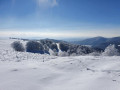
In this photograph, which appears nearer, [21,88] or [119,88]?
[21,88]

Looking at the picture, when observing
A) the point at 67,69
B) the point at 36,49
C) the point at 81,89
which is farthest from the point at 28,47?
the point at 81,89

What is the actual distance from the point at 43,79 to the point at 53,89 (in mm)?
1760

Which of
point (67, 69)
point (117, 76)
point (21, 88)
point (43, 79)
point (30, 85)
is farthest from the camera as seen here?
point (67, 69)

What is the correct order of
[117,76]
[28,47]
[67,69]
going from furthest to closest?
1. [28,47]
2. [67,69]
3. [117,76]

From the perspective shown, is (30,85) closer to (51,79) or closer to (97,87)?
(51,79)

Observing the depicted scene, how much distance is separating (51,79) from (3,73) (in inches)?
138

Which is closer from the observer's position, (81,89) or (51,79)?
(81,89)

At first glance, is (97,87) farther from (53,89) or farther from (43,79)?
(43,79)

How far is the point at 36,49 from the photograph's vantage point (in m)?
74.2

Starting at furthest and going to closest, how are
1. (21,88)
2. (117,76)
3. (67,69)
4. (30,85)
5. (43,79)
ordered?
(67,69) → (117,76) → (43,79) → (30,85) → (21,88)

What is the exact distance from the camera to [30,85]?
7.06 meters

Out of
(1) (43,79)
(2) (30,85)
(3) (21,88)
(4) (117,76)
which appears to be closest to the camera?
(3) (21,88)

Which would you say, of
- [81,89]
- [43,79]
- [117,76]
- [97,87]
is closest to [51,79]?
[43,79]

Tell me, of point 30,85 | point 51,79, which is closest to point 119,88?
point 51,79
